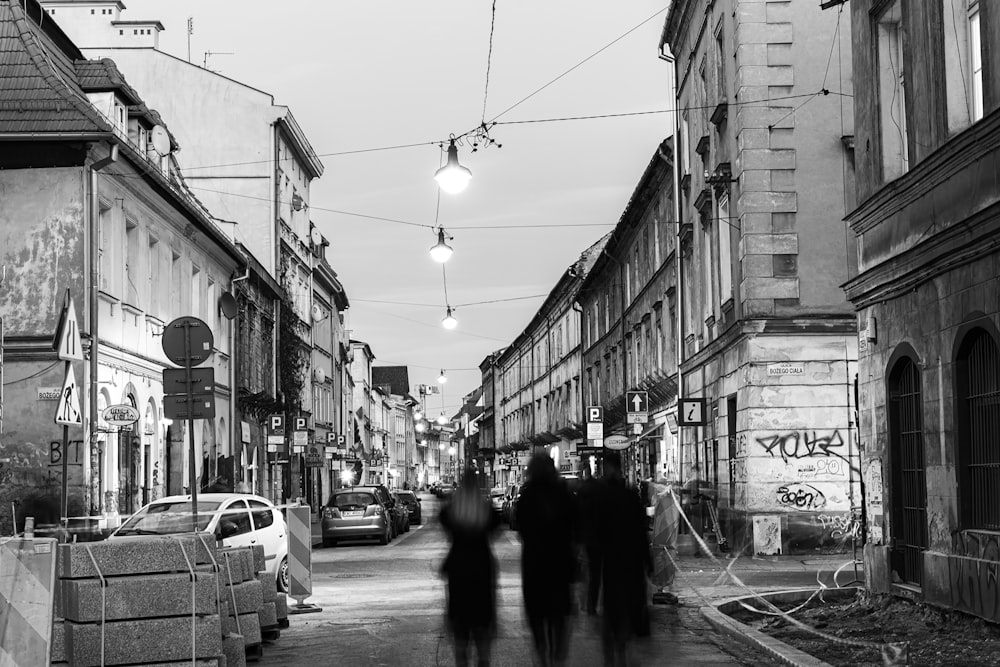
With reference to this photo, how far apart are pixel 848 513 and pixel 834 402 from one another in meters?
2.08

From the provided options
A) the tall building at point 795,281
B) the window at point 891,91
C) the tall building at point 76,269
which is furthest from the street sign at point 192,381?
the tall building at point 795,281

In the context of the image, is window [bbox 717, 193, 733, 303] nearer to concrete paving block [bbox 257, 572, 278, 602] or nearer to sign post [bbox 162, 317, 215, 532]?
sign post [bbox 162, 317, 215, 532]

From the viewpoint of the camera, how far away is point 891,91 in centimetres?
1642

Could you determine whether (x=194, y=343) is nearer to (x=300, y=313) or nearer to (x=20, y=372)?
(x=20, y=372)

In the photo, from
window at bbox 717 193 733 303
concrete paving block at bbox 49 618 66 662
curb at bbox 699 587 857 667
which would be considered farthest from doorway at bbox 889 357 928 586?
window at bbox 717 193 733 303

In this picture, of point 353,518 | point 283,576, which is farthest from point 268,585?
point 353,518

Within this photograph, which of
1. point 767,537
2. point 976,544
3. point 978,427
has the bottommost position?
point 767,537

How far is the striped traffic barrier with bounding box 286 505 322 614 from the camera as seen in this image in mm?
17609

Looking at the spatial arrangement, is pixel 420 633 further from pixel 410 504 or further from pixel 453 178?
pixel 410 504

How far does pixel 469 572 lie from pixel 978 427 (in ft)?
18.3

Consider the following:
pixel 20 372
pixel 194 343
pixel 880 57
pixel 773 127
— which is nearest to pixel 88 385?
pixel 20 372

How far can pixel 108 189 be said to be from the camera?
2741 cm

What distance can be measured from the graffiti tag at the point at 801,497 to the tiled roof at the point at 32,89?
14.2 m

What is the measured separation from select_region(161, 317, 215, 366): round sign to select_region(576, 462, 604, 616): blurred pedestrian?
5892 millimetres
